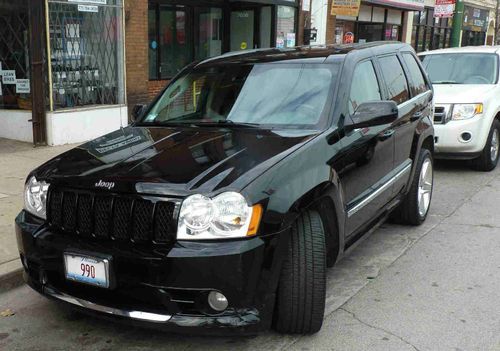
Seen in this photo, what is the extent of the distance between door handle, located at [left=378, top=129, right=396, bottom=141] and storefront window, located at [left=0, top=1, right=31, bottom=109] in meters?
6.82

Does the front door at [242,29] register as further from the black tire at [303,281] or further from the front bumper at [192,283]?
the front bumper at [192,283]

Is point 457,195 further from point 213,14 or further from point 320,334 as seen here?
point 213,14

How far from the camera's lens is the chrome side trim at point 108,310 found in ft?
9.53

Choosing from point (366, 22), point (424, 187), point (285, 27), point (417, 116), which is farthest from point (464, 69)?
point (366, 22)

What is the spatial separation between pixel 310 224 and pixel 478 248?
2498 millimetres

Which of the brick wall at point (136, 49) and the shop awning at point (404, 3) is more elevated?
the shop awning at point (404, 3)

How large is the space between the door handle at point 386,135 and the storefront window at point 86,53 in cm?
625

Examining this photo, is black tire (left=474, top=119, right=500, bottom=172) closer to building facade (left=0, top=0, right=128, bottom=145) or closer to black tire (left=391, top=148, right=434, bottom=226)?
black tire (left=391, top=148, right=434, bottom=226)

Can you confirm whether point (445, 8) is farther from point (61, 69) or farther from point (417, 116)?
point (417, 116)

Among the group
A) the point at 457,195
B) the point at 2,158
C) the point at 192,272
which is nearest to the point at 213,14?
the point at 2,158

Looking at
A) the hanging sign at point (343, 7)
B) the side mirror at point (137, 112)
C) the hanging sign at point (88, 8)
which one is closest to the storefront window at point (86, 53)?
the hanging sign at point (88, 8)

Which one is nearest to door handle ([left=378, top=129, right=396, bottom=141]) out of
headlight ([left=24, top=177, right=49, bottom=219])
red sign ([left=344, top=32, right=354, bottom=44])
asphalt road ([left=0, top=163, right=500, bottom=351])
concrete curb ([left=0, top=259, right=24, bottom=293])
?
asphalt road ([left=0, top=163, right=500, bottom=351])

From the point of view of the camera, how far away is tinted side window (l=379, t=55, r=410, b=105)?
4.85m

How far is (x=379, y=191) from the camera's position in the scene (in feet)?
14.5
